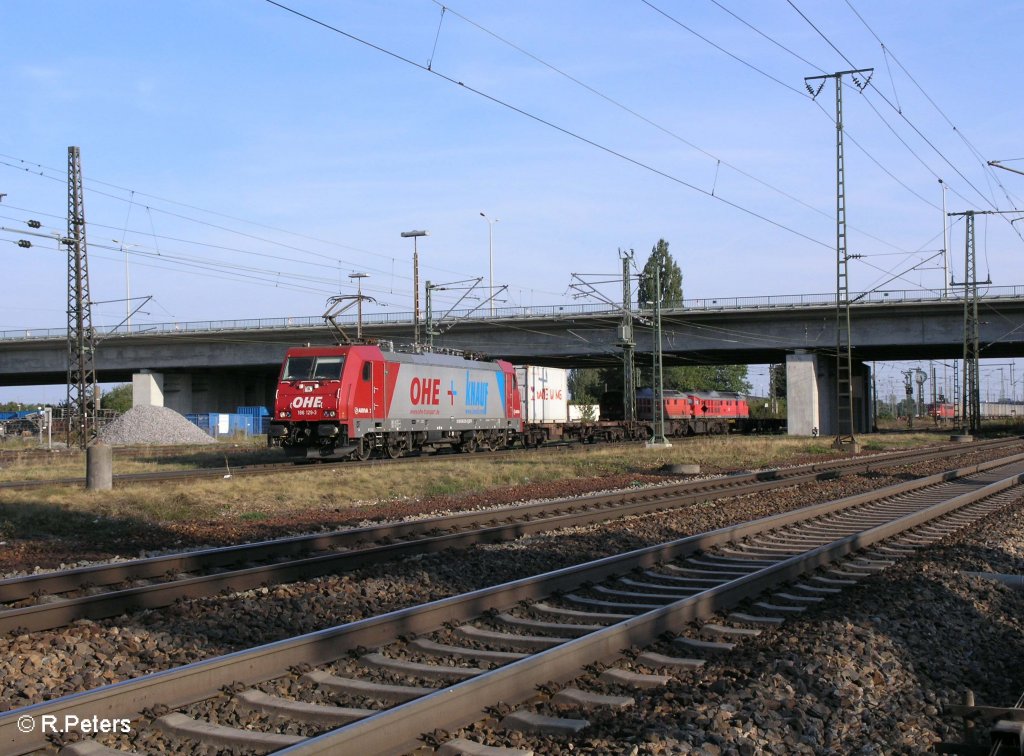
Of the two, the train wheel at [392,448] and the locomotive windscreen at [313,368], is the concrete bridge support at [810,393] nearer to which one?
the train wheel at [392,448]

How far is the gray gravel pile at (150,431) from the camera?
47.9 metres

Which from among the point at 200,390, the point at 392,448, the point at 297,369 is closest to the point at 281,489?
the point at 297,369

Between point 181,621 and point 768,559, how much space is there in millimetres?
6502

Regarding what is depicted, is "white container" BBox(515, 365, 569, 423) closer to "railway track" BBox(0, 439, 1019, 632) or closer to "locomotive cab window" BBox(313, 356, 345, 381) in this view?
"locomotive cab window" BBox(313, 356, 345, 381)

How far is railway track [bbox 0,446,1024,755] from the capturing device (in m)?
4.90

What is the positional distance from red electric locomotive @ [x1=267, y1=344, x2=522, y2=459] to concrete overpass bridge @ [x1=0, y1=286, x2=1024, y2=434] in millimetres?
20594

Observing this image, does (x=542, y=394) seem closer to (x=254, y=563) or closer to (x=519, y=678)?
(x=254, y=563)

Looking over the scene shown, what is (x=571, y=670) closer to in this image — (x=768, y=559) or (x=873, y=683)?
(x=873, y=683)

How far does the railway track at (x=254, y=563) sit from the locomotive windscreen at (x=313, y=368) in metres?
11.5

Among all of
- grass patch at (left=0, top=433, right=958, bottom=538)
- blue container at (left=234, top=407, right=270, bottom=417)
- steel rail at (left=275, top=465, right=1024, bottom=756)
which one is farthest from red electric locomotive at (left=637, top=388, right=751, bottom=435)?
steel rail at (left=275, top=465, right=1024, bottom=756)

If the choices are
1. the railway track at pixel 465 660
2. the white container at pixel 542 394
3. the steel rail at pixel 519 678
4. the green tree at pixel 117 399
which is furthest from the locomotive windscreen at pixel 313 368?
the green tree at pixel 117 399

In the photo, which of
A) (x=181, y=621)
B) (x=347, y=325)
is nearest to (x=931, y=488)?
(x=181, y=621)

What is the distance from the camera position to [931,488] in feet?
68.1

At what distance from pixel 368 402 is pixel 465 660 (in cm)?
2085
